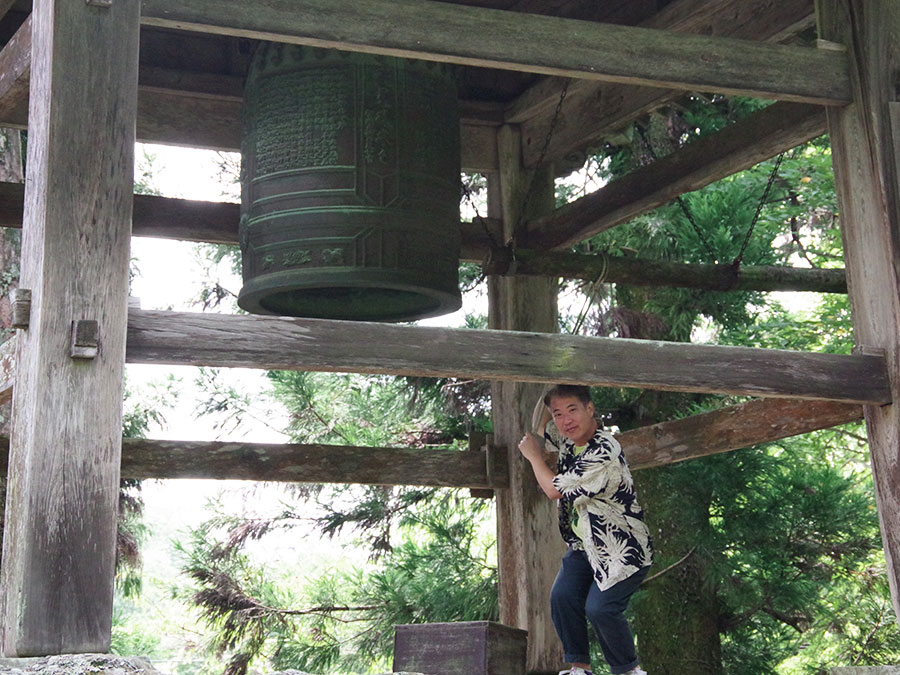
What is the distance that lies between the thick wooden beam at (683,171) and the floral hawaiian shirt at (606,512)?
1.78m

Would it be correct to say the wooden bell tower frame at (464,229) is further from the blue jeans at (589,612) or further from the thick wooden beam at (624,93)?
the blue jeans at (589,612)

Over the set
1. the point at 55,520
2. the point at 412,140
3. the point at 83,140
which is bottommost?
the point at 55,520

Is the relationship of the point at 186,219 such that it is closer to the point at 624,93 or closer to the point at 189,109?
the point at 189,109

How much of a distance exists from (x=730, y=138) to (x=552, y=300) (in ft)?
4.37

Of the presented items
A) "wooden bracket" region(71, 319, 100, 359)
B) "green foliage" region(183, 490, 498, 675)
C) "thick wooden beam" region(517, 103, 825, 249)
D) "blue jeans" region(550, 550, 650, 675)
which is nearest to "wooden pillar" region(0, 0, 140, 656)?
"wooden bracket" region(71, 319, 100, 359)

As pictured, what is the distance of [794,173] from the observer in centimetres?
985

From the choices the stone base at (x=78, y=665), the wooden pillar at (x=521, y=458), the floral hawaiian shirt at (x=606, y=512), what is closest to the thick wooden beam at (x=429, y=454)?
the wooden pillar at (x=521, y=458)

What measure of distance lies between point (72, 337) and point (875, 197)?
288 cm

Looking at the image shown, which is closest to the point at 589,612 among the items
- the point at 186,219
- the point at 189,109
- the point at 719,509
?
the point at 186,219

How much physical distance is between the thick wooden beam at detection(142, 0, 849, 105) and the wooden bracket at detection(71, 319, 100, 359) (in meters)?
1.05

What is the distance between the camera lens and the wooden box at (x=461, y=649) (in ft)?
16.6

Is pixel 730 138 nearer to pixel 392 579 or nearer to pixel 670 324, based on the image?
pixel 670 324

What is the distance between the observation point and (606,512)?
4602 millimetres

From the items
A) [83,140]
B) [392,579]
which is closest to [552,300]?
[83,140]
